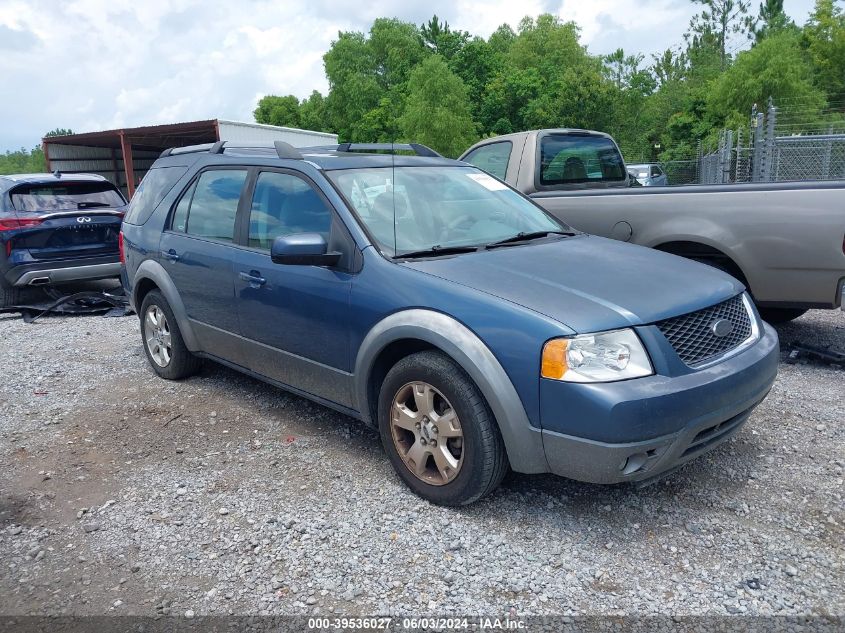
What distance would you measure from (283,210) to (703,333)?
2.47 meters

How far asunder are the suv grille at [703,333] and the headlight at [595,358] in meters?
0.22

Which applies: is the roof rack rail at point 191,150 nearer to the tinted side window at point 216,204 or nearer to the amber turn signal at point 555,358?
the tinted side window at point 216,204

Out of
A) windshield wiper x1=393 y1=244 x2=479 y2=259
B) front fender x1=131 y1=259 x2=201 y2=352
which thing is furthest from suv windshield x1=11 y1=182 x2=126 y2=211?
windshield wiper x1=393 y1=244 x2=479 y2=259

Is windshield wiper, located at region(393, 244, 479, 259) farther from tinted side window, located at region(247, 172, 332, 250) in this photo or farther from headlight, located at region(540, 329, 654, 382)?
headlight, located at region(540, 329, 654, 382)

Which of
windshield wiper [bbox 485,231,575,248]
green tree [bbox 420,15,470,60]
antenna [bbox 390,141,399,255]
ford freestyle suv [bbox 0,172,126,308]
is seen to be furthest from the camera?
green tree [bbox 420,15,470,60]

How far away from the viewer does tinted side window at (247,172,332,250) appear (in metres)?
3.94

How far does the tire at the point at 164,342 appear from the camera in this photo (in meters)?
5.25

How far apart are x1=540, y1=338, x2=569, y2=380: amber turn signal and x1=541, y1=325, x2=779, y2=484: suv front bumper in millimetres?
97

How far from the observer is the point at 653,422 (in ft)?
9.23

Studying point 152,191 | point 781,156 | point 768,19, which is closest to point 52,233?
point 152,191

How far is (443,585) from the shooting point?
2.82 metres

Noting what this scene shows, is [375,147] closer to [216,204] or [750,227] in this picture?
[216,204]

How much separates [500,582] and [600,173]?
203 inches

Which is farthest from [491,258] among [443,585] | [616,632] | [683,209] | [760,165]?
[760,165]
